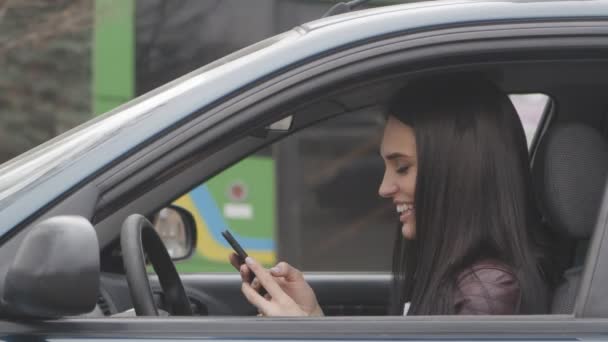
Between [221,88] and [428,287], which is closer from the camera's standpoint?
[221,88]

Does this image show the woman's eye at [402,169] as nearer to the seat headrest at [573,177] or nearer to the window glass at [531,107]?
the seat headrest at [573,177]

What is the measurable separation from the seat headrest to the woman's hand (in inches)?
19.8

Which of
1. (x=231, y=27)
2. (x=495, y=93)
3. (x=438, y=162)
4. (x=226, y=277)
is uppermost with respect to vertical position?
(x=231, y=27)

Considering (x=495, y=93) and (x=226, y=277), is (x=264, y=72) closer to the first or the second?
(x=495, y=93)

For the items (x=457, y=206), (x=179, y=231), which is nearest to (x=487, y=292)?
(x=457, y=206)

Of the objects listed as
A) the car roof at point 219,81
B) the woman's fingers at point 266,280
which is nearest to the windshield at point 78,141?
the car roof at point 219,81

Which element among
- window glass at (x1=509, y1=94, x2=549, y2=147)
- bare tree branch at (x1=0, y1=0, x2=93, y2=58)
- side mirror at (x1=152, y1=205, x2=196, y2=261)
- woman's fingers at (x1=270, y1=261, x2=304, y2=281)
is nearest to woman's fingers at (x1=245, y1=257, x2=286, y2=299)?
woman's fingers at (x1=270, y1=261, x2=304, y2=281)

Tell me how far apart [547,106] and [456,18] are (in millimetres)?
Result: 1058

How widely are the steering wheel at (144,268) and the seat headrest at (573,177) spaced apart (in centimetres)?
75

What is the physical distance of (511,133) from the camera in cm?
215

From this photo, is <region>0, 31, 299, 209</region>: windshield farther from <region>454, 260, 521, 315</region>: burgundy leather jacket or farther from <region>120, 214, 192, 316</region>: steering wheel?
<region>454, 260, 521, 315</region>: burgundy leather jacket

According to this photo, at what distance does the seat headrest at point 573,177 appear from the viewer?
6.95 feet

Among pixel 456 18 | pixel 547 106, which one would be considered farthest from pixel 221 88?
pixel 547 106

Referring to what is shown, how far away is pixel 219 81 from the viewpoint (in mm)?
1729
